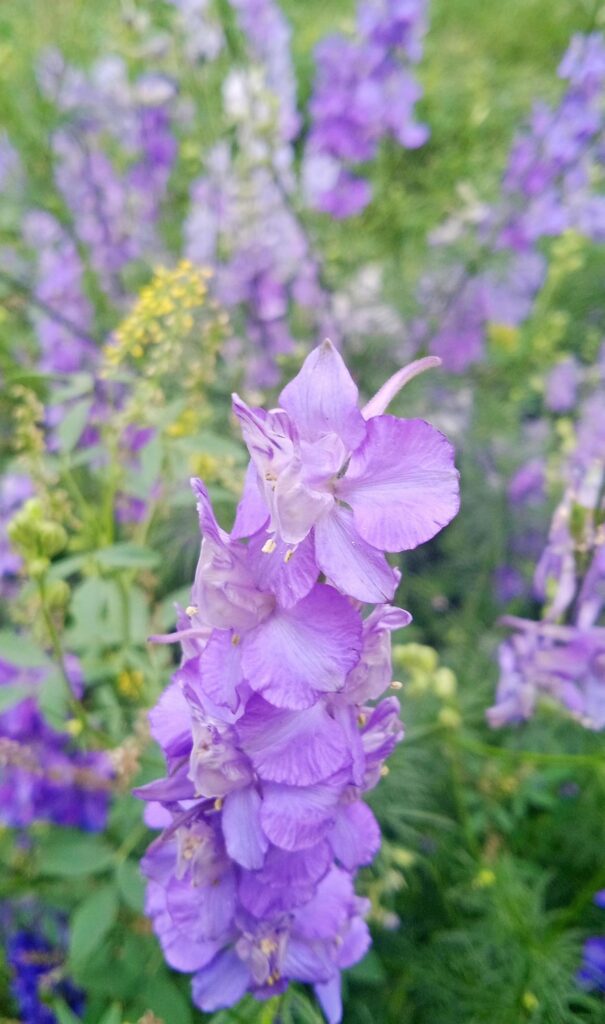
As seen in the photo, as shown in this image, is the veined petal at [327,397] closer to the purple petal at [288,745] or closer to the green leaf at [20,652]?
the purple petal at [288,745]

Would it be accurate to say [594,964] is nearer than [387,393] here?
No

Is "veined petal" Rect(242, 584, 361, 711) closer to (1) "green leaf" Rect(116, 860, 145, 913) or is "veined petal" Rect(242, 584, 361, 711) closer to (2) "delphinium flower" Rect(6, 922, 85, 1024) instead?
(1) "green leaf" Rect(116, 860, 145, 913)

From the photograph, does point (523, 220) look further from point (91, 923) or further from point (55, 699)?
point (91, 923)

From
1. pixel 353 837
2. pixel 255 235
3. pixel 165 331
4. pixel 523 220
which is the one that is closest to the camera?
pixel 353 837

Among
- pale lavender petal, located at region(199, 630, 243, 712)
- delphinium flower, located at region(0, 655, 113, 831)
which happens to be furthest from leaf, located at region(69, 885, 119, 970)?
pale lavender petal, located at region(199, 630, 243, 712)

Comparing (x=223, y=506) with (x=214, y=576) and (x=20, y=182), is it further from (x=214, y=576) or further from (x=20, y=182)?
(x=20, y=182)

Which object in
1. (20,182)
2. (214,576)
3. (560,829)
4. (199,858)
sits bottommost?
(560,829)

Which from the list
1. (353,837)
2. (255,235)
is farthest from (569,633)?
(255,235)

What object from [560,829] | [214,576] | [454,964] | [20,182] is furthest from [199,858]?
[20,182]
